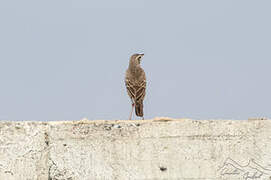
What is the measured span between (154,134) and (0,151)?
5.34 feet

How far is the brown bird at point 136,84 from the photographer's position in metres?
9.05

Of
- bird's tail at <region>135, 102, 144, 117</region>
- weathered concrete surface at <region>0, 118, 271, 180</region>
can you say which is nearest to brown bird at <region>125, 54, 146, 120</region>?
bird's tail at <region>135, 102, 144, 117</region>

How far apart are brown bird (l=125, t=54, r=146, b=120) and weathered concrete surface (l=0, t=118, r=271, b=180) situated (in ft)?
13.2

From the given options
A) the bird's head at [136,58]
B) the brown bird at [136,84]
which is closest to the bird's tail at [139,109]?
the brown bird at [136,84]

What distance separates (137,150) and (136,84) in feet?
14.6

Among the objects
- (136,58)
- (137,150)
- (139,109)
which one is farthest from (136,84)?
(137,150)

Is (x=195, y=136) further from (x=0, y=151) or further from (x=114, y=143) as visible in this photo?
(x=0, y=151)

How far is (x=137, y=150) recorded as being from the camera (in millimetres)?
4875

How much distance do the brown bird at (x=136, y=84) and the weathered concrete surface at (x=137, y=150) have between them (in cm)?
403

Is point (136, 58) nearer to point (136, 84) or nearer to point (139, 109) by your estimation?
point (136, 84)

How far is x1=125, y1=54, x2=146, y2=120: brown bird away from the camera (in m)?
9.05

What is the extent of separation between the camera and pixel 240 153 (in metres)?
4.96

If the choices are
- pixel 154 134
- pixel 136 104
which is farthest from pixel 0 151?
pixel 136 104

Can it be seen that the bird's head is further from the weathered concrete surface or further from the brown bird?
the weathered concrete surface
